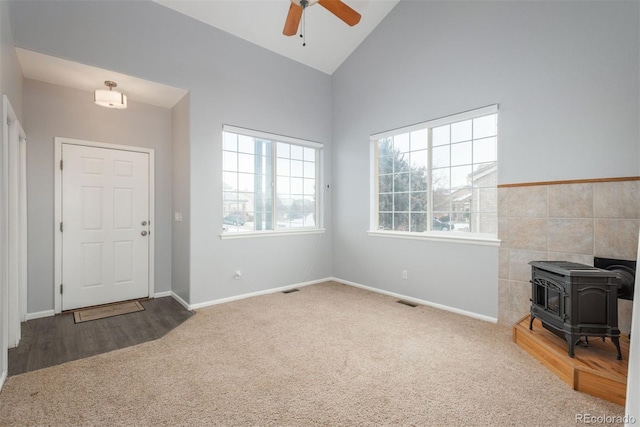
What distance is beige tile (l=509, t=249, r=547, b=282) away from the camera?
2.97 m

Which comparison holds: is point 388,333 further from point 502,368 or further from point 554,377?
point 554,377

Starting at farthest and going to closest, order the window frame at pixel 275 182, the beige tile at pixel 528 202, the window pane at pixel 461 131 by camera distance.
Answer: the window frame at pixel 275 182 → the window pane at pixel 461 131 → the beige tile at pixel 528 202

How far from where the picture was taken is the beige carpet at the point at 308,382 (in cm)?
181

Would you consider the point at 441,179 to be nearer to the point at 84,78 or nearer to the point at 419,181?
the point at 419,181

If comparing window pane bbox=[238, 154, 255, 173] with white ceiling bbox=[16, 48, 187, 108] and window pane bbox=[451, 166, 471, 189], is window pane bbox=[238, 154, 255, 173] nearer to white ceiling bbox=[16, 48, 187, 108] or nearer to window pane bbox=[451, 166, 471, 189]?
white ceiling bbox=[16, 48, 187, 108]

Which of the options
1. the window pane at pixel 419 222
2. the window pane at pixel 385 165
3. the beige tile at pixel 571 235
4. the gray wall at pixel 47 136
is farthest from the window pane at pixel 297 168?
the beige tile at pixel 571 235

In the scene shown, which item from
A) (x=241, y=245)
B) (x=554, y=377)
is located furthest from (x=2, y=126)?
(x=554, y=377)

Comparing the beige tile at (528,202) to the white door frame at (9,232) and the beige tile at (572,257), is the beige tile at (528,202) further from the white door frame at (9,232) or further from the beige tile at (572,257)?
the white door frame at (9,232)

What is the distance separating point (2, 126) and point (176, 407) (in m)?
2.27

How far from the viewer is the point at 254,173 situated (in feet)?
14.3

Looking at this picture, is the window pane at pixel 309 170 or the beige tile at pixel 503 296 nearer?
the beige tile at pixel 503 296

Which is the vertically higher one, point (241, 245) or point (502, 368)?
point (241, 245)

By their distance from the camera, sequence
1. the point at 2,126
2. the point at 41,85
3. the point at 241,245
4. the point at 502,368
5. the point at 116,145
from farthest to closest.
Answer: the point at 241,245
the point at 116,145
the point at 41,85
the point at 502,368
the point at 2,126

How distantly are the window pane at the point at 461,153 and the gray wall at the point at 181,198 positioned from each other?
3.23m
